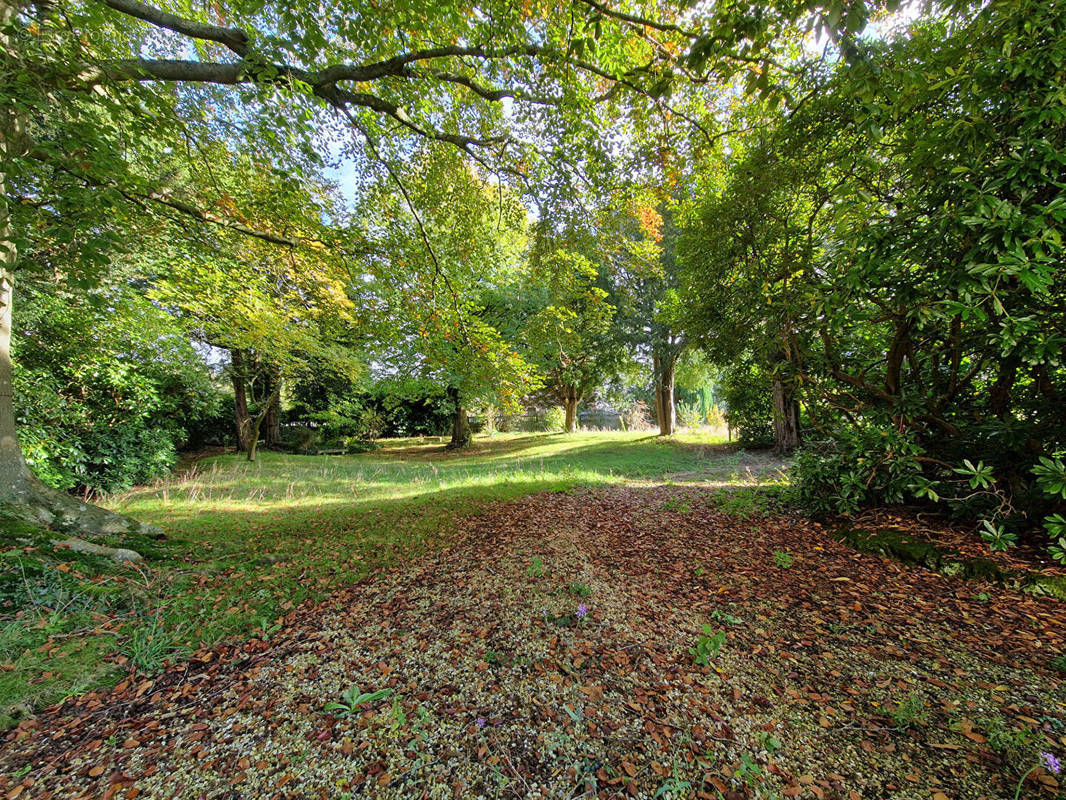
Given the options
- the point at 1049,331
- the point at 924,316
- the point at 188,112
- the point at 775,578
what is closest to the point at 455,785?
the point at 775,578

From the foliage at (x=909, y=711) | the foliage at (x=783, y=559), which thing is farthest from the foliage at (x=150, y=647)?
the foliage at (x=783, y=559)

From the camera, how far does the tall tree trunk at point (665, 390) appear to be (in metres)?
14.2

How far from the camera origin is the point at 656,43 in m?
3.79

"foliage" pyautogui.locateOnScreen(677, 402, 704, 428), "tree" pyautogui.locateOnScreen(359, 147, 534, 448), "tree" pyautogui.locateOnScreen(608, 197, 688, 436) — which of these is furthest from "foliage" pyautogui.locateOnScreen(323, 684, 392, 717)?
"foliage" pyautogui.locateOnScreen(677, 402, 704, 428)

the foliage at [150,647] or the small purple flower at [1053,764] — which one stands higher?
the foliage at [150,647]

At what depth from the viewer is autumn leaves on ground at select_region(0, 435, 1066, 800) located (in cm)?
151

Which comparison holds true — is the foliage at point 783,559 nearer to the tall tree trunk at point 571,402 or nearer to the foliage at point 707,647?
the foliage at point 707,647

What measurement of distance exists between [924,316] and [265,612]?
506cm

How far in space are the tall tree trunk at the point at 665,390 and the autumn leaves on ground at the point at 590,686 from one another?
10918 millimetres

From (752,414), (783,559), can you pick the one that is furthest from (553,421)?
(783,559)

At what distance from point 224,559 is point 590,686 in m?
3.54

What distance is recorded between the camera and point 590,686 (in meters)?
2.02

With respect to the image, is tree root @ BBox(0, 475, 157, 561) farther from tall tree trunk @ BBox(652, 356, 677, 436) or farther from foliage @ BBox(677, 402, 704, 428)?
foliage @ BBox(677, 402, 704, 428)

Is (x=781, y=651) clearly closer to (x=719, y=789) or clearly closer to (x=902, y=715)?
(x=902, y=715)
